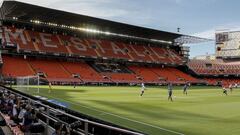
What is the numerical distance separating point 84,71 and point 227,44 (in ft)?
219

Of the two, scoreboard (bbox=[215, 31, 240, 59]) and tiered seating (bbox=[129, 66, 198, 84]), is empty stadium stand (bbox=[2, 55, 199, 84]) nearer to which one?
tiered seating (bbox=[129, 66, 198, 84])

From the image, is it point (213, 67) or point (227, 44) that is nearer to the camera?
point (213, 67)

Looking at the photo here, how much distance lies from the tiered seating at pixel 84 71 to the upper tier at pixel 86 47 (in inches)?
108

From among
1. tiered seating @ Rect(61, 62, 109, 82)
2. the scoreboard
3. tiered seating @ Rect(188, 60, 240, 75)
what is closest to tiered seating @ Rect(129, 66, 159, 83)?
tiered seating @ Rect(61, 62, 109, 82)

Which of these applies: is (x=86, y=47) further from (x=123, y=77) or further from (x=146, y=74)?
(x=146, y=74)

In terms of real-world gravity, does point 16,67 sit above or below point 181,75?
above

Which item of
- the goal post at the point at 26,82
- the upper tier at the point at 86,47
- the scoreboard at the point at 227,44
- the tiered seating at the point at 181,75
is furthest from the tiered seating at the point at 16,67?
the scoreboard at the point at 227,44

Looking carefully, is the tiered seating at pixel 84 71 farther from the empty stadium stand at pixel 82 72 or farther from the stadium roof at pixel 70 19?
the stadium roof at pixel 70 19

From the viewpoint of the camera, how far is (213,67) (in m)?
112

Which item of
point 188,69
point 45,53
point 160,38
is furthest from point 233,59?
point 45,53

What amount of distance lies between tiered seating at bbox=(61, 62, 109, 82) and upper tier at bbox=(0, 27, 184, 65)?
9.02 ft

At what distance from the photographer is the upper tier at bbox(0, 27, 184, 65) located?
247 ft

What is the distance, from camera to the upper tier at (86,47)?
7519cm

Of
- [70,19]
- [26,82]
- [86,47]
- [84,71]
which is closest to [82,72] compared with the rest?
[84,71]
